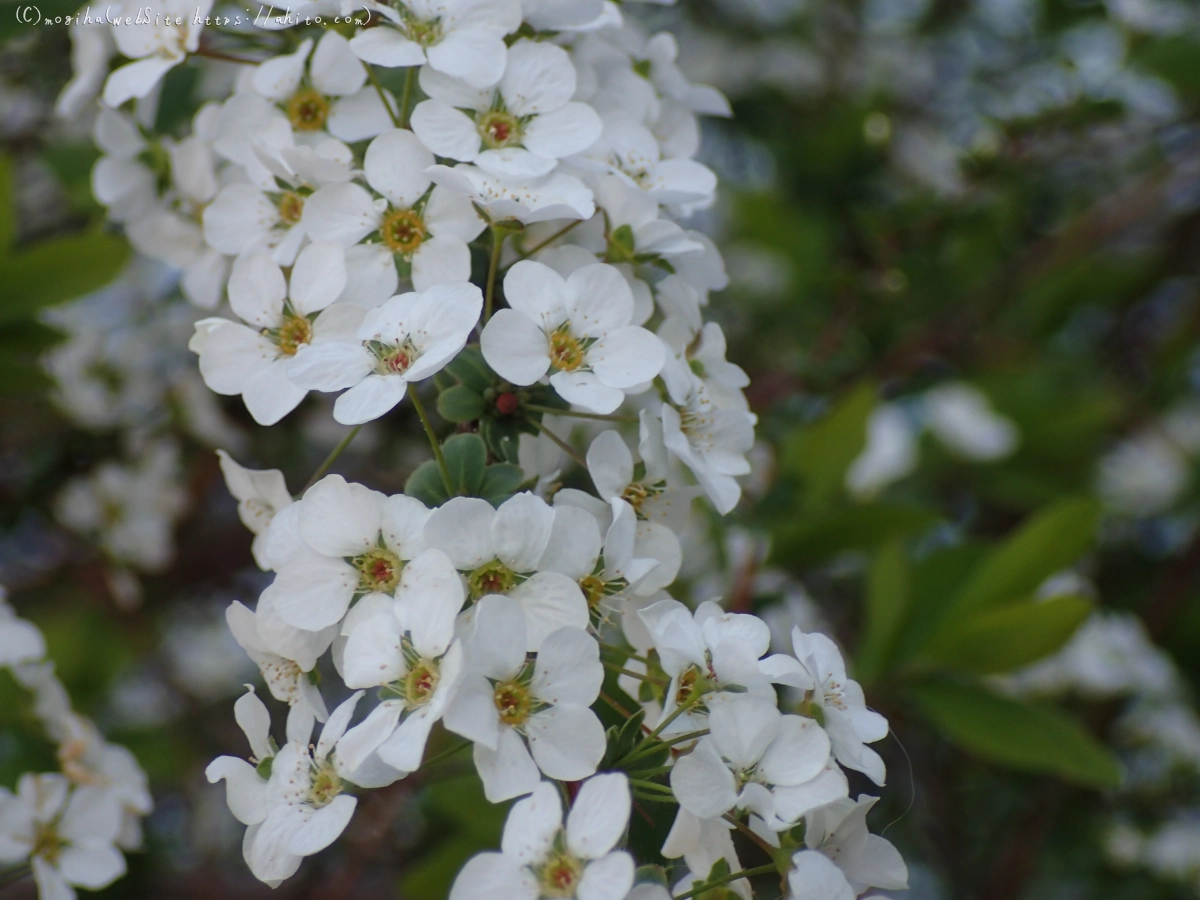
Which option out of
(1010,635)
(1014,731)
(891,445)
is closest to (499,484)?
(1010,635)

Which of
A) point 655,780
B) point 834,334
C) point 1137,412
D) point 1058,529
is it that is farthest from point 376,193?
point 1137,412

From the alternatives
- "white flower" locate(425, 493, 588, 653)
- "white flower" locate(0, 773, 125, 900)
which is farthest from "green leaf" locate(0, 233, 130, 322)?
"white flower" locate(425, 493, 588, 653)

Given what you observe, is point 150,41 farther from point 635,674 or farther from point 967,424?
point 967,424

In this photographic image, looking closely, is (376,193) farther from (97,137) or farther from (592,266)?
(97,137)

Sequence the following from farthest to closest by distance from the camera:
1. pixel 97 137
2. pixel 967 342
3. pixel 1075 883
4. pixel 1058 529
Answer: pixel 1075 883 → pixel 967 342 → pixel 1058 529 → pixel 97 137

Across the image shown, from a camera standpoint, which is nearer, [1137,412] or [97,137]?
[97,137]

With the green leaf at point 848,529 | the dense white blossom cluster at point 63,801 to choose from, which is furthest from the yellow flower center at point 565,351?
the green leaf at point 848,529

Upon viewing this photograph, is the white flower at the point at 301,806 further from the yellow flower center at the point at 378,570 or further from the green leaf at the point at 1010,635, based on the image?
the green leaf at the point at 1010,635

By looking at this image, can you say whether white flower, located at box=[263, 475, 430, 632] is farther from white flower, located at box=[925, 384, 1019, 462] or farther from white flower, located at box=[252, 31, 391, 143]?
white flower, located at box=[925, 384, 1019, 462]
